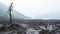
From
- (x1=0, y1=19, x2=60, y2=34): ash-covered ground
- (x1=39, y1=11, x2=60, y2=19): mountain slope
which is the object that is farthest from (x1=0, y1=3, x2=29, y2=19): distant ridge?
(x1=39, y1=11, x2=60, y2=19): mountain slope

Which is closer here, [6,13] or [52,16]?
[6,13]

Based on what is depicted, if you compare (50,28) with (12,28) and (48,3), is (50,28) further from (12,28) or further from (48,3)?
(12,28)

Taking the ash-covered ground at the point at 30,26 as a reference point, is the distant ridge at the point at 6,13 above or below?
above

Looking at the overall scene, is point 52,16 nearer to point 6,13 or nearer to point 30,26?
point 30,26

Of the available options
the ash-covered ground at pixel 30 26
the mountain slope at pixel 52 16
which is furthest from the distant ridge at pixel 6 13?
the mountain slope at pixel 52 16

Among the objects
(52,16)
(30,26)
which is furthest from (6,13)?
(52,16)

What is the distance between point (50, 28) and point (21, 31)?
71 cm

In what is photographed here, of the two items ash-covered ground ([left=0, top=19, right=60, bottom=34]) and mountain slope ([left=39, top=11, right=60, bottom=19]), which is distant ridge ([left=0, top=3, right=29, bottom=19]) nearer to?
ash-covered ground ([left=0, top=19, right=60, bottom=34])

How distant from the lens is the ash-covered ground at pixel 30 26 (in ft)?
8.50

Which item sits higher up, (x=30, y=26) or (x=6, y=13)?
(x=6, y=13)

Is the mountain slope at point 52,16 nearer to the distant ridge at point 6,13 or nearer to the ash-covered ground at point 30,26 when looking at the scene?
the ash-covered ground at point 30,26

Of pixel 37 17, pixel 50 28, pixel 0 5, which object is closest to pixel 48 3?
pixel 37 17

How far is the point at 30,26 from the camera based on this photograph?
2723 mm

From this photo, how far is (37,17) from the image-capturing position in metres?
2.73
